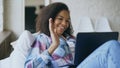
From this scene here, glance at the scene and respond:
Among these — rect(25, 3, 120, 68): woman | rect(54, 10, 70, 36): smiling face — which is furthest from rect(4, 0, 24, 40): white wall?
rect(54, 10, 70, 36): smiling face

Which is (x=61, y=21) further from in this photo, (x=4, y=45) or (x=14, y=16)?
(x=14, y=16)

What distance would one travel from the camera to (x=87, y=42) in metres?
1.48

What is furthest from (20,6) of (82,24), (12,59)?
(12,59)

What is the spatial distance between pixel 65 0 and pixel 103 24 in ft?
2.27

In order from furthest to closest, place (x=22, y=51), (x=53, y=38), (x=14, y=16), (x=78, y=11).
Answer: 1. (x=78, y=11)
2. (x=14, y=16)
3. (x=22, y=51)
4. (x=53, y=38)

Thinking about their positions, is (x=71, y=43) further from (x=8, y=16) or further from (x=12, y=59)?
(x=8, y=16)

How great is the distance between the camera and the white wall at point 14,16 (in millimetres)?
3464

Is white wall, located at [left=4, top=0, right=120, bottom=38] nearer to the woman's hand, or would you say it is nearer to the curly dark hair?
the curly dark hair

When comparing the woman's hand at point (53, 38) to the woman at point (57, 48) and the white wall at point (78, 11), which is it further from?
the white wall at point (78, 11)

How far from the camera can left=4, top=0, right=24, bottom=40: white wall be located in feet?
11.4

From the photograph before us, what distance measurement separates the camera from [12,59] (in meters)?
2.04

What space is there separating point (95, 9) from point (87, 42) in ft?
7.62

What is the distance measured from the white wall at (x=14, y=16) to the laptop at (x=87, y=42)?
2132mm

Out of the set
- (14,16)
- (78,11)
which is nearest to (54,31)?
(14,16)
